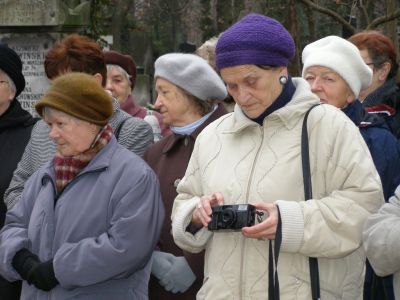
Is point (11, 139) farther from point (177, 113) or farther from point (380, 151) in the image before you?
point (380, 151)

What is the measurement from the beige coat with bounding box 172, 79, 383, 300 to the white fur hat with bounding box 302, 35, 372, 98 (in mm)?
935

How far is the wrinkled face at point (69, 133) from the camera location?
402cm

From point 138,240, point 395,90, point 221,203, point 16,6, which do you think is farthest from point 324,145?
point 16,6

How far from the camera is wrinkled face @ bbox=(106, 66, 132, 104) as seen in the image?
6066mm

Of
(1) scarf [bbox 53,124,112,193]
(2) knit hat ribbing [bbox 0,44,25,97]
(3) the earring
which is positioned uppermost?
(3) the earring

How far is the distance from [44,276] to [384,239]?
5.09ft

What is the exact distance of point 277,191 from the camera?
324 centimetres

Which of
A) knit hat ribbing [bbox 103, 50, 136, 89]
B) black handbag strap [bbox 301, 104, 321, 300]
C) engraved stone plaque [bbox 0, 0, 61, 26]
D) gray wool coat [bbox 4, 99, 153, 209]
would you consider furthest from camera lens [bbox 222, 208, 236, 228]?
engraved stone plaque [bbox 0, 0, 61, 26]

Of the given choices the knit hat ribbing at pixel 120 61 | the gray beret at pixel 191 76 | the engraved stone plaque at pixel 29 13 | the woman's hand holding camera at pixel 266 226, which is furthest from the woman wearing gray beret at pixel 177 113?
the engraved stone plaque at pixel 29 13

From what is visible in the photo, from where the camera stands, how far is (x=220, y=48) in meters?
3.41

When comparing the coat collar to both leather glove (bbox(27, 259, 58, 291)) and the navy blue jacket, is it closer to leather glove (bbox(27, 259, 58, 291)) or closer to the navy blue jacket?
leather glove (bbox(27, 259, 58, 291))

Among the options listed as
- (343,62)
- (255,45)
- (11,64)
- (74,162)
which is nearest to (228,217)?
(255,45)

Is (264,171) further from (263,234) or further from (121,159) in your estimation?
(121,159)

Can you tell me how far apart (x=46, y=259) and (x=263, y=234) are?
1.23 meters
